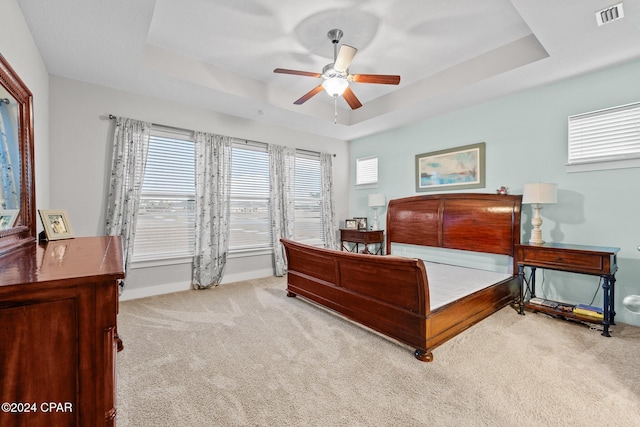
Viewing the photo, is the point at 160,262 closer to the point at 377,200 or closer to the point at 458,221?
the point at 377,200

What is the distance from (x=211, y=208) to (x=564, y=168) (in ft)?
Result: 15.0

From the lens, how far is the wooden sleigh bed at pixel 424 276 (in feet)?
7.65

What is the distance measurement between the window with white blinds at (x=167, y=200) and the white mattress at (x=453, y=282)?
3350mm

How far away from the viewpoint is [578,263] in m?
2.85

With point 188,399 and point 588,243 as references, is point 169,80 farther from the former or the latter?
point 588,243

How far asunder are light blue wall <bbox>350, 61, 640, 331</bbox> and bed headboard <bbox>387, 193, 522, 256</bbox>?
0.25m

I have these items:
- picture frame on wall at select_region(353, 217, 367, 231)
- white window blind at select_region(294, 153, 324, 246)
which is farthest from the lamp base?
white window blind at select_region(294, 153, 324, 246)

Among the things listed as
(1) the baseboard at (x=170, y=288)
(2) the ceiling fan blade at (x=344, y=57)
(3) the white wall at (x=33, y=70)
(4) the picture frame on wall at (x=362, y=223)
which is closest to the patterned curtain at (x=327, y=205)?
(4) the picture frame on wall at (x=362, y=223)

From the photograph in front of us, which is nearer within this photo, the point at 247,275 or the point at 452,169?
the point at 452,169

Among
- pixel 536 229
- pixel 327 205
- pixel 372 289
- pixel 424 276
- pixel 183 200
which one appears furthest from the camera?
pixel 327 205

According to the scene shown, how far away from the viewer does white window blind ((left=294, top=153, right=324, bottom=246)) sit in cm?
545

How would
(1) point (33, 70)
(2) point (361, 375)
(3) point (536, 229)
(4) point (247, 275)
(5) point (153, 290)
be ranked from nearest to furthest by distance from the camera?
(2) point (361, 375) → (1) point (33, 70) → (3) point (536, 229) → (5) point (153, 290) → (4) point (247, 275)

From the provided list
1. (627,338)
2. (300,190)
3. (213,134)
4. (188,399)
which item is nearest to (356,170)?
(300,190)

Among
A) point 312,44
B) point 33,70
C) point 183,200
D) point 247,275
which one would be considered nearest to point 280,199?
point 247,275
